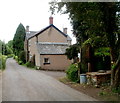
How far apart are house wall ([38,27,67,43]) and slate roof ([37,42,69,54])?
115 cm

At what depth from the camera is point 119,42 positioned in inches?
584

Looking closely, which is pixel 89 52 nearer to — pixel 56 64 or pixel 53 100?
pixel 53 100

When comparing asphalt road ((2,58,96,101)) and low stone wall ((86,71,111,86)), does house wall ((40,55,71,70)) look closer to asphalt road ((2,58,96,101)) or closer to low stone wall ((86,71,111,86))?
asphalt road ((2,58,96,101))

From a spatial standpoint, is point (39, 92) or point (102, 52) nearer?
point (39, 92)

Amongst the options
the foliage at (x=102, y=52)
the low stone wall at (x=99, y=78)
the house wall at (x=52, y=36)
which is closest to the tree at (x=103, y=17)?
the low stone wall at (x=99, y=78)

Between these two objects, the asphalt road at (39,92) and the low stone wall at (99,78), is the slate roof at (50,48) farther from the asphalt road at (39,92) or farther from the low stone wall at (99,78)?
the low stone wall at (99,78)

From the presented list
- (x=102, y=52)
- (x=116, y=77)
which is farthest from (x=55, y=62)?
(x=116, y=77)

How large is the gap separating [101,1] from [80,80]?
8504 millimetres

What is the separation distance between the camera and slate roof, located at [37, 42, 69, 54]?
1531 inches

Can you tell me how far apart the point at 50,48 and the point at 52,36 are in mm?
4030

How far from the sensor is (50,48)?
131 ft

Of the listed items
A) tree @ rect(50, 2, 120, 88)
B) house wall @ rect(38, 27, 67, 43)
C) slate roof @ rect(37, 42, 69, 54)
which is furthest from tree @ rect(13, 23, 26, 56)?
tree @ rect(50, 2, 120, 88)

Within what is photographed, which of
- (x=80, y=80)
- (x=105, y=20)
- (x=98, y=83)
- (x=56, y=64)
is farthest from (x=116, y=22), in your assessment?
(x=56, y=64)

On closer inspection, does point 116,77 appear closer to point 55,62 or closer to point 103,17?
point 103,17
